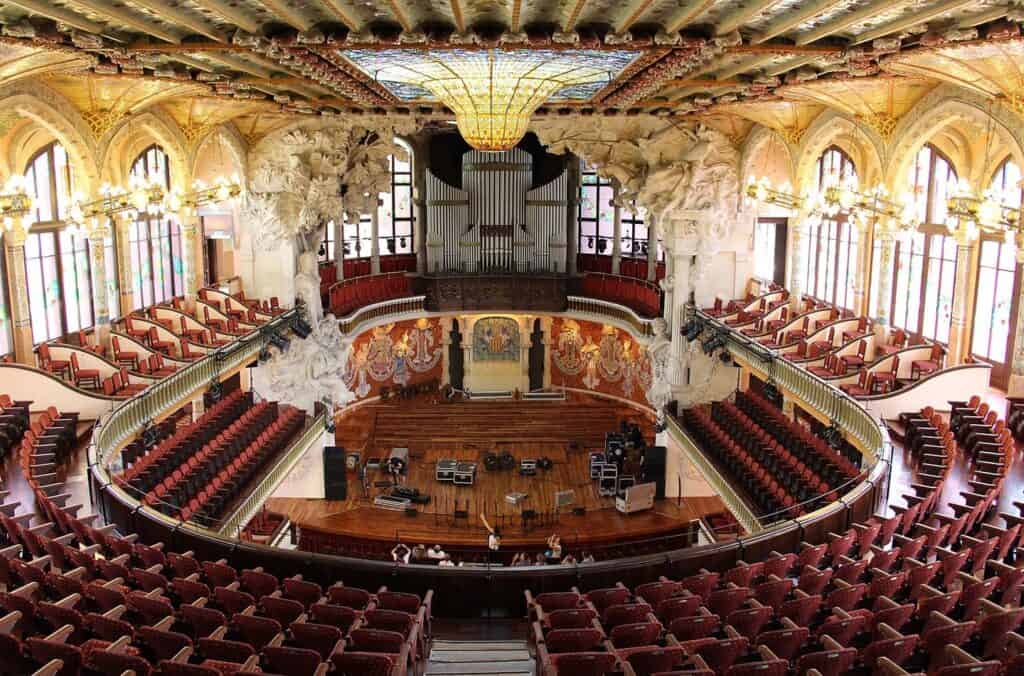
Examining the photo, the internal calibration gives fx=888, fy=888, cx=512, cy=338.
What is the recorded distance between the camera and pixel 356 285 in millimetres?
29094

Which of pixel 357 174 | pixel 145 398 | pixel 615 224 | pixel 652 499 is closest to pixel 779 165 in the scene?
pixel 615 224

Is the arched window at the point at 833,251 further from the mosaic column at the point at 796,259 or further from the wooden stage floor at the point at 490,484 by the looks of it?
the wooden stage floor at the point at 490,484

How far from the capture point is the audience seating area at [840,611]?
768 centimetres

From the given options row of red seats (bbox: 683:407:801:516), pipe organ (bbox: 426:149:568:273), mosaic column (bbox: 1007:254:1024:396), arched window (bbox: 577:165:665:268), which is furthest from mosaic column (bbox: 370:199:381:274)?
mosaic column (bbox: 1007:254:1024:396)

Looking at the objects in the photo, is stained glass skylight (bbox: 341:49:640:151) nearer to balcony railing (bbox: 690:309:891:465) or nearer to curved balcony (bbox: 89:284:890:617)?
curved balcony (bbox: 89:284:890:617)

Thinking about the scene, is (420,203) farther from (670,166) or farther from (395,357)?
(670,166)

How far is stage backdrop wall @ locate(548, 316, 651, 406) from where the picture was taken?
31016 mm

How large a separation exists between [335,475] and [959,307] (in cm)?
1660

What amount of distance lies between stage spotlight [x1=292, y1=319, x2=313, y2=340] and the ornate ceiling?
27.2 ft

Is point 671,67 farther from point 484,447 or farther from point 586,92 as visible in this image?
point 484,447

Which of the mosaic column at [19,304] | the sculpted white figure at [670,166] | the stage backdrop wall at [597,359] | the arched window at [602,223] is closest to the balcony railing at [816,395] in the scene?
the sculpted white figure at [670,166]

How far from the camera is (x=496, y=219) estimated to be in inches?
1190

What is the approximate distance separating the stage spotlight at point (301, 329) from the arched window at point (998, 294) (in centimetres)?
1715

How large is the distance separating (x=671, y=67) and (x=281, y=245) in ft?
48.4
